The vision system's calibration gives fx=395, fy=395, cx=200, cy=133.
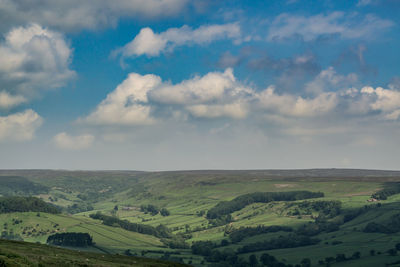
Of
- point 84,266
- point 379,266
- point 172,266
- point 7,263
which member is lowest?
point 379,266

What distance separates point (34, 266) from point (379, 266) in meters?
185

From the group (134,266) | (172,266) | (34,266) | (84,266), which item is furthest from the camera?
(172,266)

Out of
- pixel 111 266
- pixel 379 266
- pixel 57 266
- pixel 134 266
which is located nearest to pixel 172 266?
pixel 134 266

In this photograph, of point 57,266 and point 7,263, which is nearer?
point 7,263

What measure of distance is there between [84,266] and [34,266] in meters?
12.3

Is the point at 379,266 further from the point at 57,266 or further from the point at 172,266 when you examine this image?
the point at 57,266

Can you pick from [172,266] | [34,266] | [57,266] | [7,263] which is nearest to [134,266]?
[172,266]

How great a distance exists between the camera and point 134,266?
82375mm

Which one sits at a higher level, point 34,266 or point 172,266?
point 34,266

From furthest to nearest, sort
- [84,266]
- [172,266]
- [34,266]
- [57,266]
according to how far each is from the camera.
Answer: [172,266]
[84,266]
[57,266]
[34,266]

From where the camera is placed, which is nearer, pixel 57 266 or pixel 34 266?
pixel 34 266

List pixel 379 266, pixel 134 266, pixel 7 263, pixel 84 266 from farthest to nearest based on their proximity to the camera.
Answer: pixel 379 266 < pixel 134 266 < pixel 84 266 < pixel 7 263

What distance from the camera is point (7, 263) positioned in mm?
52719

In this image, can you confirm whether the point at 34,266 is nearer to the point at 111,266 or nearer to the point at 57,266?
the point at 57,266
